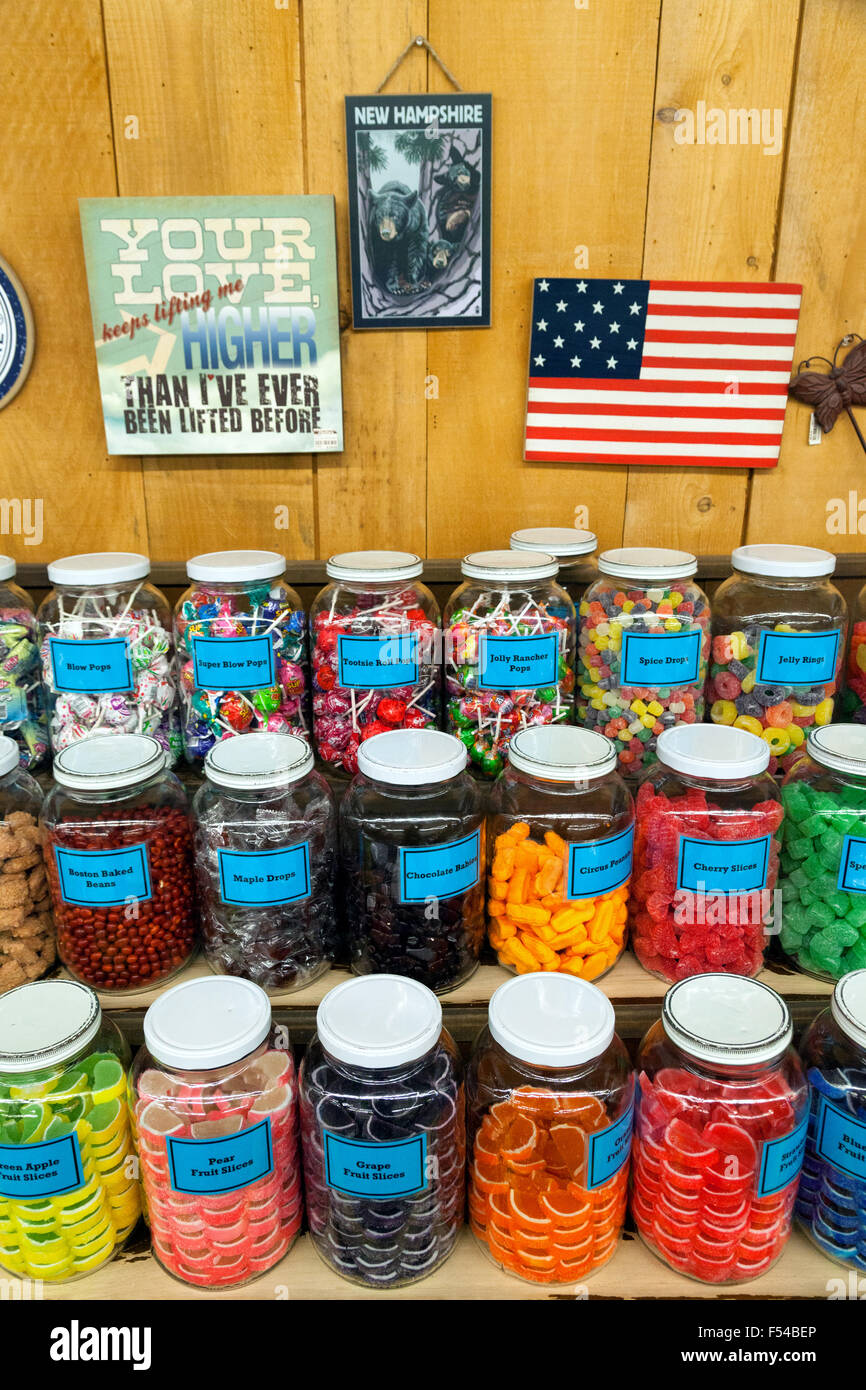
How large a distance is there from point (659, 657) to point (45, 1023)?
0.92 metres

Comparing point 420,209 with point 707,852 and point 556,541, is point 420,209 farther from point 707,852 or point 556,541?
point 707,852

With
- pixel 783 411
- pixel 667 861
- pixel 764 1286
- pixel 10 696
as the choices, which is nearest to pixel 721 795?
pixel 667 861

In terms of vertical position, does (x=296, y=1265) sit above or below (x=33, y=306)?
below

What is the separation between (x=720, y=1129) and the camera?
105 cm

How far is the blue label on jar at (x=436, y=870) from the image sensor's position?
3.88 feet

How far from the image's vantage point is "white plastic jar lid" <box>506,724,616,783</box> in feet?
3.96

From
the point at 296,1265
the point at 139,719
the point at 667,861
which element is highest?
the point at 139,719

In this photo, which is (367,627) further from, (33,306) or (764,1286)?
(764,1286)

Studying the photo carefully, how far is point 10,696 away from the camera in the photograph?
4.65ft

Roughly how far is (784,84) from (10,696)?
1.51 meters

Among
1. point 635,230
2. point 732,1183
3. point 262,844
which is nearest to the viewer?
point 732,1183

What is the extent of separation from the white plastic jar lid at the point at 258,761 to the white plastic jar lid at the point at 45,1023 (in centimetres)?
31

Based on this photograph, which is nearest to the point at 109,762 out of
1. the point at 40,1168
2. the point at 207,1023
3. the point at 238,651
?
the point at 238,651

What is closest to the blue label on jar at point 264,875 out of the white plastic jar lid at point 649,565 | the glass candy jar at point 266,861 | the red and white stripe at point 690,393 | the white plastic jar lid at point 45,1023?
the glass candy jar at point 266,861
